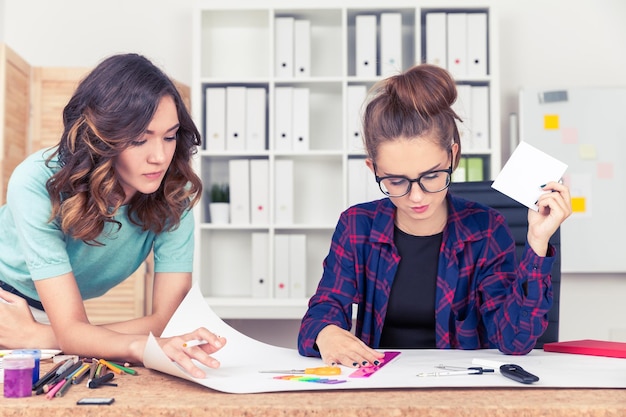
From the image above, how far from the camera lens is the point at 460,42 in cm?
335

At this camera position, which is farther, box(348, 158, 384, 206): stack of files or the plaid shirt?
box(348, 158, 384, 206): stack of files

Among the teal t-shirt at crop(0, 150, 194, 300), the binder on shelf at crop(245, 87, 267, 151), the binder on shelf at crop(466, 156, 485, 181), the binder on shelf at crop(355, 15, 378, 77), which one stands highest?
the binder on shelf at crop(355, 15, 378, 77)

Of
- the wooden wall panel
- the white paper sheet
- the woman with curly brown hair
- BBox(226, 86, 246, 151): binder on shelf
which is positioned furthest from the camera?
BBox(226, 86, 246, 151): binder on shelf

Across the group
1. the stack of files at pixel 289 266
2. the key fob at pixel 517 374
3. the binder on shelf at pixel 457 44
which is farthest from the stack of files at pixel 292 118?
the key fob at pixel 517 374

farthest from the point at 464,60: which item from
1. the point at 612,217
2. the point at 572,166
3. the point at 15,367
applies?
the point at 15,367

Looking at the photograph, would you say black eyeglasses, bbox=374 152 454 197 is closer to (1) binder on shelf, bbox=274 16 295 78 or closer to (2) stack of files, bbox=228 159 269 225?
(2) stack of files, bbox=228 159 269 225

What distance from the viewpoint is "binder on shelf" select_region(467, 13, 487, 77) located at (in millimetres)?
3336

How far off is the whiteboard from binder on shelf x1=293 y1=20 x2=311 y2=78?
1134 millimetres

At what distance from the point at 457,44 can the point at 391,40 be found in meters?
0.33

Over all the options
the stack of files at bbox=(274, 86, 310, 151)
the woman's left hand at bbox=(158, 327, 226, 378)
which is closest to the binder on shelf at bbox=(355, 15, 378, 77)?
the stack of files at bbox=(274, 86, 310, 151)

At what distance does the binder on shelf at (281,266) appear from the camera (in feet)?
11.1

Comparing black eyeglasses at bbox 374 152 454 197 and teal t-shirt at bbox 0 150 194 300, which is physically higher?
black eyeglasses at bbox 374 152 454 197

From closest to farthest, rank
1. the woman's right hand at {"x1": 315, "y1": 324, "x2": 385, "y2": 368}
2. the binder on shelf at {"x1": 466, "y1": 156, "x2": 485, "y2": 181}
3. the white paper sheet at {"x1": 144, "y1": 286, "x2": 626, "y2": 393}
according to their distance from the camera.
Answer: the white paper sheet at {"x1": 144, "y1": 286, "x2": 626, "y2": 393} < the woman's right hand at {"x1": 315, "y1": 324, "x2": 385, "y2": 368} < the binder on shelf at {"x1": 466, "y1": 156, "x2": 485, "y2": 181}

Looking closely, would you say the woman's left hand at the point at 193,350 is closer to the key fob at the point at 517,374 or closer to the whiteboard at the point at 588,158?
the key fob at the point at 517,374
